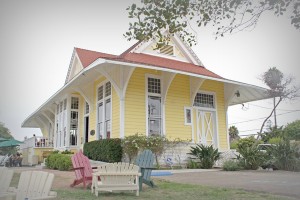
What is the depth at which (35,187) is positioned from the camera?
4297 millimetres

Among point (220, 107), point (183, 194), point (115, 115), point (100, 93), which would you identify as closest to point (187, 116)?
point (220, 107)

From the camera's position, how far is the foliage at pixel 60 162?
14016 millimetres

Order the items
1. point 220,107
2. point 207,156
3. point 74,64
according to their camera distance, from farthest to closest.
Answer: point 74,64
point 220,107
point 207,156

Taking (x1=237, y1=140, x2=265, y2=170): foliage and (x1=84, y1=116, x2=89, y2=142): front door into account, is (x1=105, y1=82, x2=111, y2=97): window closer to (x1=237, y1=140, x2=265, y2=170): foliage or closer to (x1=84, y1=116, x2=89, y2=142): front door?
(x1=84, y1=116, x2=89, y2=142): front door

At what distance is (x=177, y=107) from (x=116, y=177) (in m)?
9.71

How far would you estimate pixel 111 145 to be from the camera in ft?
45.7

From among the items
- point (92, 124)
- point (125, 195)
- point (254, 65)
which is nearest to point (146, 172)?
point (125, 195)

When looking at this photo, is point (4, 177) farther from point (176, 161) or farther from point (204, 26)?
point (176, 161)

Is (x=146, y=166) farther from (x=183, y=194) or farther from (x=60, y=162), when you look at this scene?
(x=60, y=162)

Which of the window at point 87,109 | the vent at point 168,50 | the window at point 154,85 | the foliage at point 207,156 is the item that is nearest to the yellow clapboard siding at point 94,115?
the window at point 87,109

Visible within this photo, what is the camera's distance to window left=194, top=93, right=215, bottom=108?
57.5 feet

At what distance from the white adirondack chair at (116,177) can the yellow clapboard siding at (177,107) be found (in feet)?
28.4

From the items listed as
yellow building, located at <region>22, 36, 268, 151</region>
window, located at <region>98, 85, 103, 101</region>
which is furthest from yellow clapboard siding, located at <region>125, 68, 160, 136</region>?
window, located at <region>98, 85, 103, 101</region>

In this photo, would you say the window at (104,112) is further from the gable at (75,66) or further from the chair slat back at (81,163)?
the chair slat back at (81,163)
